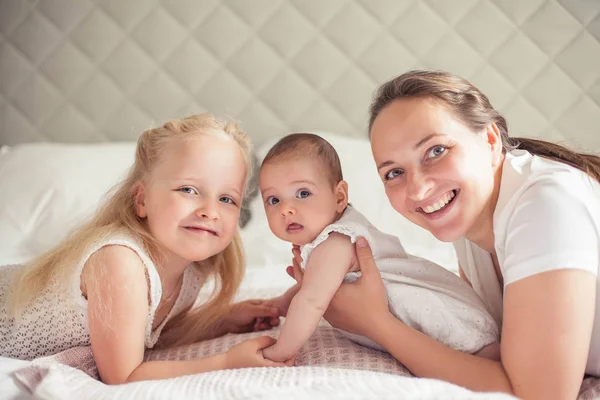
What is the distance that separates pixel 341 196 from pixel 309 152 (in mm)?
138

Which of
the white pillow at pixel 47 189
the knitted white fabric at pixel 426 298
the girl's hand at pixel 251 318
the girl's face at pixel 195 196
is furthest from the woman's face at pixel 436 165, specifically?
the white pillow at pixel 47 189

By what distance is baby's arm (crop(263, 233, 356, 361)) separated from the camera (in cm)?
126

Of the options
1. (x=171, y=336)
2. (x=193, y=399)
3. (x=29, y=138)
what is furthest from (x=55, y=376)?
(x=29, y=138)

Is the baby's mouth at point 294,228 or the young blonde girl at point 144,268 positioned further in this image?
the baby's mouth at point 294,228

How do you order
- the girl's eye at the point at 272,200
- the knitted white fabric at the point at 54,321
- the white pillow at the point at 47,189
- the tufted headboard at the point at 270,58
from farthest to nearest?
the tufted headboard at the point at 270,58 → the white pillow at the point at 47,189 → the girl's eye at the point at 272,200 → the knitted white fabric at the point at 54,321

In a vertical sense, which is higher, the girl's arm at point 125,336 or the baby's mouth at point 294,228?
the baby's mouth at point 294,228

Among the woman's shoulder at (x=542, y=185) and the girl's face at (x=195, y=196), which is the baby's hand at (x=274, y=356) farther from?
the woman's shoulder at (x=542, y=185)

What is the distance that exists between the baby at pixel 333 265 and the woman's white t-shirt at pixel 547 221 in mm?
183

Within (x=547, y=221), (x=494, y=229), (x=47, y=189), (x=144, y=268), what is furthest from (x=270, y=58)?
(x=547, y=221)

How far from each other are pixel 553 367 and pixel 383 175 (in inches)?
20.1

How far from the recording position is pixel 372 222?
2.31 m

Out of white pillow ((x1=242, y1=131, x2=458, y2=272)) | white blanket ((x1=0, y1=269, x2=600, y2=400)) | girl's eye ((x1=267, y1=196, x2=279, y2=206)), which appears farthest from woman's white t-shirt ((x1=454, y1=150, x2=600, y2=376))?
white pillow ((x1=242, y1=131, x2=458, y2=272))

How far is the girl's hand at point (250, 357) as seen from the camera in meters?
1.24

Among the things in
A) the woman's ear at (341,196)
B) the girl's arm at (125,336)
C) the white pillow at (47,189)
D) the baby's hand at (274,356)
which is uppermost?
the woman's ear at (341,196)
